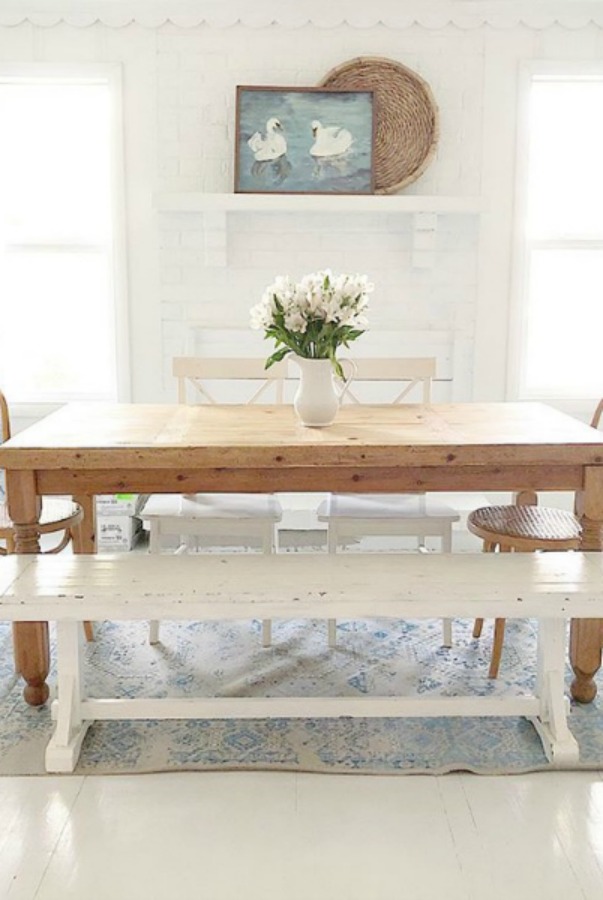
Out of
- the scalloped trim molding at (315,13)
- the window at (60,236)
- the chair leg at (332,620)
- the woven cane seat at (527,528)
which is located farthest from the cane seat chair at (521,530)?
the scalloped trim molding at (315,13)

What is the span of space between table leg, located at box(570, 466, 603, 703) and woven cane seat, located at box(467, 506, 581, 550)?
11cm

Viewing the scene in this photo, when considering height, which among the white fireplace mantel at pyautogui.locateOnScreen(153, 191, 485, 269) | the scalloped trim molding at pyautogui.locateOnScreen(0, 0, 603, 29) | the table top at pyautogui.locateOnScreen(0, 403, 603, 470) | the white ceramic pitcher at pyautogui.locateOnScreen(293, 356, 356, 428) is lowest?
the table top at pyautogui.locateOnScreen(0, 403, 603, 470)

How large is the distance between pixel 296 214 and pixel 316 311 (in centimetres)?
171

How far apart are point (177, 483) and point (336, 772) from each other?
2.90 feet

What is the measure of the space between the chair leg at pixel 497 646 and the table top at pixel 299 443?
1.87 feet

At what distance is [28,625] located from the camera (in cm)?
253

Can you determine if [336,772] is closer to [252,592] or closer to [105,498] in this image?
[252,592]

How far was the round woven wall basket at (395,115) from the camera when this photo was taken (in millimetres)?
3977

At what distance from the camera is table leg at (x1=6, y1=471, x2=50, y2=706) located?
2.48 meters

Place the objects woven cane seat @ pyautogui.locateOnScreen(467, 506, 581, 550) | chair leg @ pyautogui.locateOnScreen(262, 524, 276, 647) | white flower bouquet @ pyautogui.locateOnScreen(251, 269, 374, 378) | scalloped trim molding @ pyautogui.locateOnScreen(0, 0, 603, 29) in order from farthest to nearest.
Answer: scalloped trim molding @ pyautogui.locateOnScreen(0, 0, 603, 29), chair leg @ pyautogui.locateOnScreen(262, 524, 276, 647), woven cane seat @ pyautogui.locateOnScreen(467, 506, 581, 550), white flower bouquet @ pyautogui.locateOnScreen(251, 269, 374, 378)

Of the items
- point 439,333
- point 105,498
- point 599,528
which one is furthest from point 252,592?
point 439,333

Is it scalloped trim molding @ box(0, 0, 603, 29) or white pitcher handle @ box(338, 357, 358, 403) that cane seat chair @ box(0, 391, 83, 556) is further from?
scalloped trim molding @ box(0, 0, 603, 29)

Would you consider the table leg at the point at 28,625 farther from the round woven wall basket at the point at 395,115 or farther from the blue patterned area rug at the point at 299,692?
the round woven wall basket at the point at 395,115

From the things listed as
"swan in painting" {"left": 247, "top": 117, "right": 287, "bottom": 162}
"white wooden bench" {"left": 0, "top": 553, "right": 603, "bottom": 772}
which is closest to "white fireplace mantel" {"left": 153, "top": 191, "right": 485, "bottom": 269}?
"swan in painting" {"left": 247, "top": 117, "right": 287, "bottom": 162}
